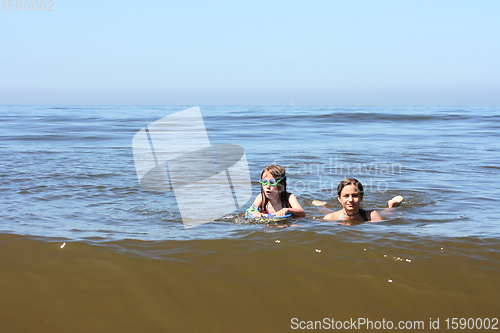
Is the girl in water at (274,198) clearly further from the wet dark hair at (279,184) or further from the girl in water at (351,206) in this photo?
the girl in water at (351,206)

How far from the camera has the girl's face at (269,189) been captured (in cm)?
632

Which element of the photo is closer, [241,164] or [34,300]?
[34,300]

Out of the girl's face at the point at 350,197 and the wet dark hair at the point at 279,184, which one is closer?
the girl's face at the point at 350,197

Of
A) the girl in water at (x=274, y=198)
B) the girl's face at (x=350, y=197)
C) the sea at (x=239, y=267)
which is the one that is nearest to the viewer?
the sea at (x=239, y=267)

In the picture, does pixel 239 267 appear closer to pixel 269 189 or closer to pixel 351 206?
pixel 269 189

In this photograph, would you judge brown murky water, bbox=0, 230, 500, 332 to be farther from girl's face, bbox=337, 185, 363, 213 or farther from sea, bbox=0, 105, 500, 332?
girl's face, bbox=337, 185, 363, 213

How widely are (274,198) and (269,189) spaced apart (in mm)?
272

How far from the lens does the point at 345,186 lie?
20.0ft

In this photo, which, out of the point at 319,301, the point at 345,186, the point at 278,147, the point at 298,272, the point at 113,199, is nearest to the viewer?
the point at 319,301

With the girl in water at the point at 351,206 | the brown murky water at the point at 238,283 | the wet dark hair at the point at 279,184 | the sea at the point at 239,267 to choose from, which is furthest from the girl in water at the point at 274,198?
the brown murky water at the point at 238,283

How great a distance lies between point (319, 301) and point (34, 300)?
2560 millimetres

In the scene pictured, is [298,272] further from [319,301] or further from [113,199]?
[113,199]

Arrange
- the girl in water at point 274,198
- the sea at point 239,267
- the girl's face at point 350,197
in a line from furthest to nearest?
the girl in water at point 274,198
the girl's face at point 350,197
the sea at point 239,267

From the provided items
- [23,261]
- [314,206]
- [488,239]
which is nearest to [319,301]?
[488,239]
